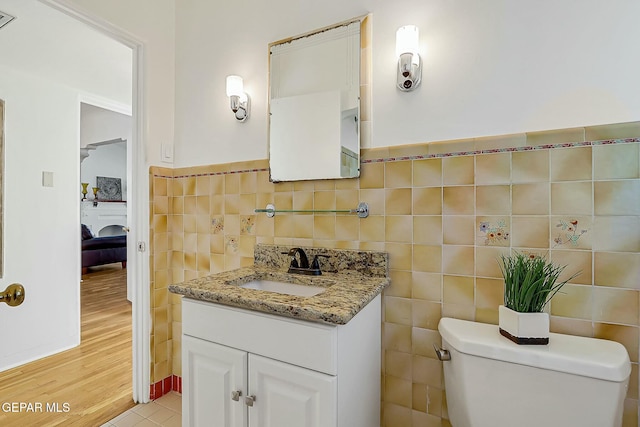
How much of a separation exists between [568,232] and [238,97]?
160 centimetres

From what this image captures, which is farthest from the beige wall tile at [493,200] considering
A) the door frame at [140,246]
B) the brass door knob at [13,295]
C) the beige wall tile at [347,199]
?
the door frame at [140,246]

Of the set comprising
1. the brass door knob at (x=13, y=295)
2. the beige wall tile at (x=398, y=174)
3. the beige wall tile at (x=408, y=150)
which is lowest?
the brass door knob at (x=13, y=295)

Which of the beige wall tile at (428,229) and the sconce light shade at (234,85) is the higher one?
the sconce light shade at (234,85)

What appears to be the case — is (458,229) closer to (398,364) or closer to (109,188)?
(398,364)

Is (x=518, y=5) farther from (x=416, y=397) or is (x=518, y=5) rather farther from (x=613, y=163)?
(x=416, y=397)

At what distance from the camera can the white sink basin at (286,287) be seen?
1.31 m

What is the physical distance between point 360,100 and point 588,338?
1.22 metres

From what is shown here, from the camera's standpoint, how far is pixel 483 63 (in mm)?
1155

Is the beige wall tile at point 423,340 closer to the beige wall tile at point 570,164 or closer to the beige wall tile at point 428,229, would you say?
the beige wall tile at point 428,229

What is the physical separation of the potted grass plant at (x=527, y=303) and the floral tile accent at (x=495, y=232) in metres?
0.17

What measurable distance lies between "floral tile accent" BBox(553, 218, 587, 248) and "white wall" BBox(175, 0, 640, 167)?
34 centimetres

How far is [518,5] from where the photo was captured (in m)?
1.11

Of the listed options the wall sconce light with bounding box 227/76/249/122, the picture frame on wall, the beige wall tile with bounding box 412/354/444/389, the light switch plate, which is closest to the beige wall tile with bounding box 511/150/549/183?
the beige wall tile with bounding box 412/354/444/389

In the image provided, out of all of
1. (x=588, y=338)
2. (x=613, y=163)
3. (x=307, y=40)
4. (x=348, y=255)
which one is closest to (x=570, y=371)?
(x=588, y=338)
